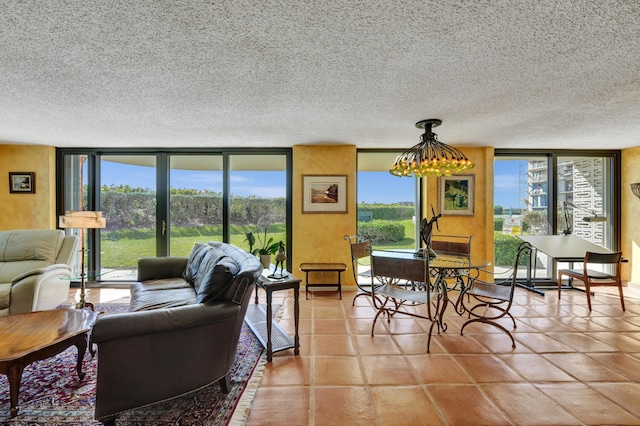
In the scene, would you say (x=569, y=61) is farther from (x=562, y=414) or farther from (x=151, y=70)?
(x=151, y=70)

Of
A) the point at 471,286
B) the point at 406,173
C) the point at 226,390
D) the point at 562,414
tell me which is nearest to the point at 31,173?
the point at 226,390

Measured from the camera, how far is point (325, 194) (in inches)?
177

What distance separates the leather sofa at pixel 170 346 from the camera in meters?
1.53

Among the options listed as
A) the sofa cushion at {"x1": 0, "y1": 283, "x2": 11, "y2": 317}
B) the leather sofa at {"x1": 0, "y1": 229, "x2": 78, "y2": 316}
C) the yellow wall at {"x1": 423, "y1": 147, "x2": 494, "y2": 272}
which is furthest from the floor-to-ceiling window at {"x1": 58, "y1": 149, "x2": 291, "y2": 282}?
the yellow wall at {"x1": 423, "y1": 147, "x2": 494, "y2": 272}

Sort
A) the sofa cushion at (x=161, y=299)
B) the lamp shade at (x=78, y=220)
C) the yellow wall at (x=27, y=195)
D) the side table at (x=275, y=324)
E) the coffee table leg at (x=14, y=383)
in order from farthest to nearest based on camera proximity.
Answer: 1. the yellow wall at (x=27, y=195)
2. the lamp shade at (x=78, y=220)
3. the sofa cushion at (x=161, y=299)
4. the side table at (x=275, y=324)
5. the coffee table leg at (x=14, y=383)

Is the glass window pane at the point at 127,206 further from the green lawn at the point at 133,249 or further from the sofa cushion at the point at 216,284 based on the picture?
the sofa cushion at the point at 216,284

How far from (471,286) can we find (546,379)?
1096 mm

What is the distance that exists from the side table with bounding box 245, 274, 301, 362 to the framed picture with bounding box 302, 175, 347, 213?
201 cm

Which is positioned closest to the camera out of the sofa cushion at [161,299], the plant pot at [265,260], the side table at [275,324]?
the side table at [275,324]

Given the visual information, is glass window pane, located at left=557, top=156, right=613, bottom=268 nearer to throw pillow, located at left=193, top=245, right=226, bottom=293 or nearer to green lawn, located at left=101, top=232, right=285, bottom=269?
green lawn, located at left=101, top=232, right=285, bottom=269

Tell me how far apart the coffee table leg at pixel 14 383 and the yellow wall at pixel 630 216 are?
7493 mm

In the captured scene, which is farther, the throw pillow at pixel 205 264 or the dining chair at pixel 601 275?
the dining chair at pixel 601 275

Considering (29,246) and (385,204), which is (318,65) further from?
(29,246)

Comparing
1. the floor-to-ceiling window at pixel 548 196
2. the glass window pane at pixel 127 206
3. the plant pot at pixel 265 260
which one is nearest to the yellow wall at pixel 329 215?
the floor-to-ceiling window at pixel 548 196
